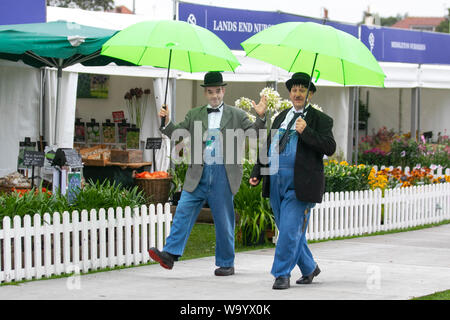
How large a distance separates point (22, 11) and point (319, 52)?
738 cm

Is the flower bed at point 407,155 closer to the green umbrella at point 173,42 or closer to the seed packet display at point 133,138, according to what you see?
the seed packet display at point 133,138

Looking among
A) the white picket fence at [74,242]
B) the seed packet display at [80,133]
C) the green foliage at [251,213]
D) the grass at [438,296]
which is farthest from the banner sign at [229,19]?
the grass at [438,296]

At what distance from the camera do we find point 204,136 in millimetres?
7652

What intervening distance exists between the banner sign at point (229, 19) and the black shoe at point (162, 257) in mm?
7035

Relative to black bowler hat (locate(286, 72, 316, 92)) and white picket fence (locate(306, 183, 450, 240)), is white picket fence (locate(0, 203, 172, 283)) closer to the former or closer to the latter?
black bowler hat (locate(286, 72, 316, 92))

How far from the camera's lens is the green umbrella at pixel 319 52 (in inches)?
270

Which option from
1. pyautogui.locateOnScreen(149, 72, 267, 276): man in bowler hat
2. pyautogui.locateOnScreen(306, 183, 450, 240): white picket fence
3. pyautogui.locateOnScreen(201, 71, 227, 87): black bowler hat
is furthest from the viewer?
pyautogui.locateOnScreen(306, 183, 450, 240): white picket fence

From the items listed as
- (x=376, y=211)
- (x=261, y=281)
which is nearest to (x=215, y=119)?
(x=261, y=281)

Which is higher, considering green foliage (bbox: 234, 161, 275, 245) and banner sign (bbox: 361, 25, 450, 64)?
banner sign (bbox: 361, 25, 450, 64)

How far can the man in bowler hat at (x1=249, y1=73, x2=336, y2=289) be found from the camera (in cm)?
685

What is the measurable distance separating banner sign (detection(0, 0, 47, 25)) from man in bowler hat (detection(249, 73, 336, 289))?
6.91m

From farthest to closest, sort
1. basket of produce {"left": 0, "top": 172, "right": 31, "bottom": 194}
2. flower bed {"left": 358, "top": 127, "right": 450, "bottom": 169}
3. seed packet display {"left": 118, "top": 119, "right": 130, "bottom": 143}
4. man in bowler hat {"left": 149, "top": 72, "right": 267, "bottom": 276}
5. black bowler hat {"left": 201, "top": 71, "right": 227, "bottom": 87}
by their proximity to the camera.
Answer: flower bed {"left": 358, "top": 127, "right": 450, "bottom": 169}, seed packet display {"left": 118, "top": 119, "right": 130, "bottom": 143}, basket of produce {"left": 0, "top": 172, "right": 31, "bottom": 194}, black bowler hat {"left": 201, "top": 71, "right": 227, "bottom": 87}, man in bowler hat {"left": 149, "top": 72, "right": 267, "bottom": 276}

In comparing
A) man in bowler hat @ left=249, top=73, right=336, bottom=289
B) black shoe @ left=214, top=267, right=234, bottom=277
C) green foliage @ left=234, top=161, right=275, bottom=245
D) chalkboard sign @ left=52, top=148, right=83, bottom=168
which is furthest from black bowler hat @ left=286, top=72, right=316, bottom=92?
chalkboard sign @ left=52, top=148, right=83, bottom=168
